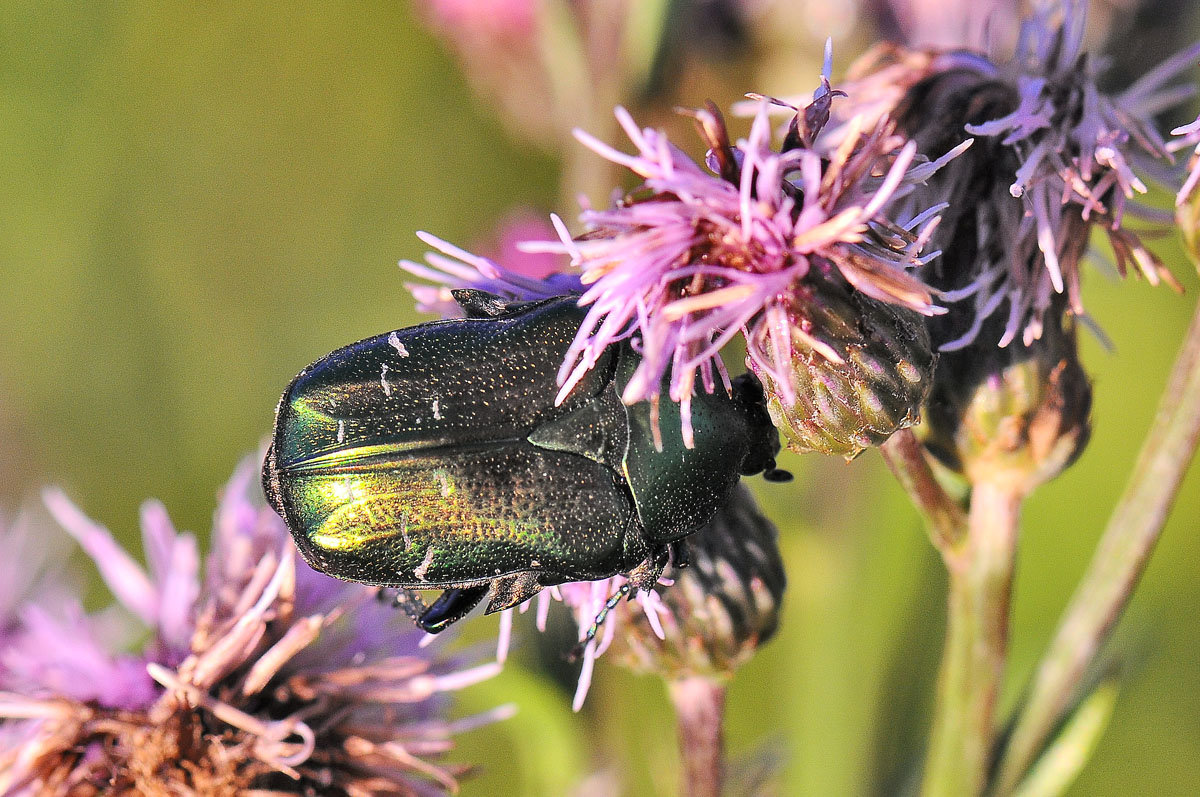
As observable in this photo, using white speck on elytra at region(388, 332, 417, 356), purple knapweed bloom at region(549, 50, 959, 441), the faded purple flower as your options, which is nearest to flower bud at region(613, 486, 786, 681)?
purple knapweed bloom at region(549, 50, 959, 441)

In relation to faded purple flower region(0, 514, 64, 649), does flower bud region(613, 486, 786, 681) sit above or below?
below

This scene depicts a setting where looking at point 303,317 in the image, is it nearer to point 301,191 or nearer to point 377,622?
point 301,191

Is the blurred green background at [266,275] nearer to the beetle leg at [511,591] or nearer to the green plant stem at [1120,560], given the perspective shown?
the green plant stem at [1120,560]

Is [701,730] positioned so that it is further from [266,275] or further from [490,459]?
[266,275]

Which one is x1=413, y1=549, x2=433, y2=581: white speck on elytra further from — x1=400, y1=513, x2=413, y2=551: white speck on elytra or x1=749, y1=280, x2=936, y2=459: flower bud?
x1=749, y1=280, x2=936, y2=459: flower bud

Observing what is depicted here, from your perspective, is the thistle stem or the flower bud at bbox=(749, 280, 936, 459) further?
the thistle stem

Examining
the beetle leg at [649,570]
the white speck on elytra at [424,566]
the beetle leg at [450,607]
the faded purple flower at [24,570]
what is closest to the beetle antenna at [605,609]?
the beetle leg at [649,570]
